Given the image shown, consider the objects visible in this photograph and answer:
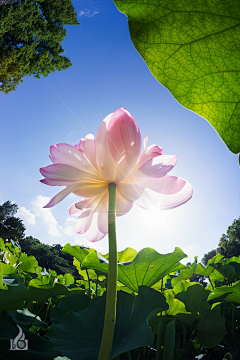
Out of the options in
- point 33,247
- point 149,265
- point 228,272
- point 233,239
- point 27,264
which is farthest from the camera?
point 233,239

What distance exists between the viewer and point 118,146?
18.2 inches

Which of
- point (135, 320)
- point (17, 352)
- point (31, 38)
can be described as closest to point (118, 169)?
point (135, 320)

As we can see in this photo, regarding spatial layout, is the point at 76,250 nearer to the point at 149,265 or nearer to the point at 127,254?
the point at 127,254

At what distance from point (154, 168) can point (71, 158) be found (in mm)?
177

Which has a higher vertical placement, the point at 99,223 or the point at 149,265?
the point at 99,223

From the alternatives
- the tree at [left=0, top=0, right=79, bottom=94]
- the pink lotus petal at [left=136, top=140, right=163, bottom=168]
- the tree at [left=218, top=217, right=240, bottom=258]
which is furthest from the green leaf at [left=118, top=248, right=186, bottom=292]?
the tree at [left=218, top=217, right=240, bottom=258]

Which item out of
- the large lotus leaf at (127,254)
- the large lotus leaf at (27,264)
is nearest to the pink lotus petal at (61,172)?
the large lotus leaf at (127,254)

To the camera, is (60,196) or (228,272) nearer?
(60,196)

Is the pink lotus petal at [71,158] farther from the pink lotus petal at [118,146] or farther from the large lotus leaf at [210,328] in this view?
the large lotus leaf at [210,328]

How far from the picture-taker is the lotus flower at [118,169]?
46cm

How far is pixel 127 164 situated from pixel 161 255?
23 centimetres

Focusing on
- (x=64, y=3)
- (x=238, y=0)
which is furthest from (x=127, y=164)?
(x=64, y=3)

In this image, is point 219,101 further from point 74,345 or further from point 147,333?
point 74,345

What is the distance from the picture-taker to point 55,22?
33.9 ft
